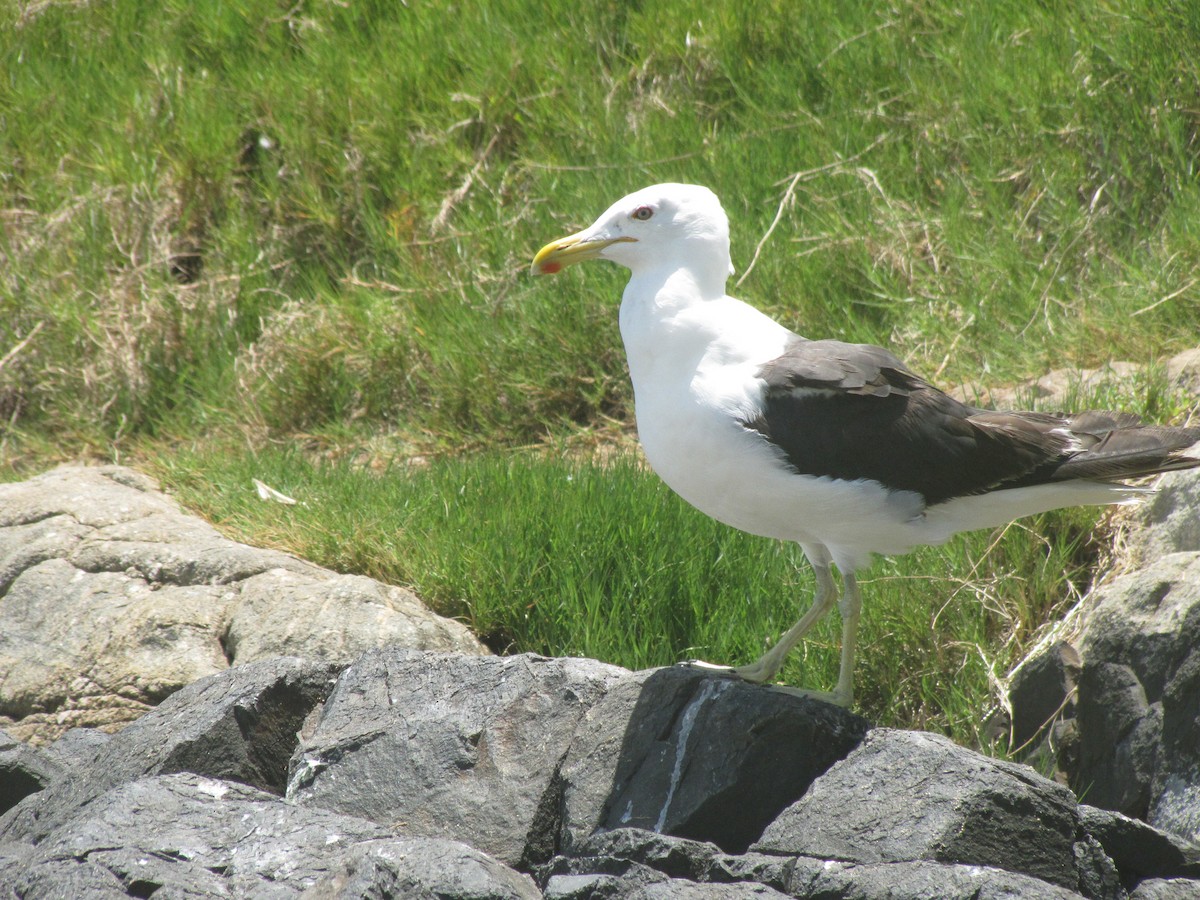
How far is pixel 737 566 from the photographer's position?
4996mm

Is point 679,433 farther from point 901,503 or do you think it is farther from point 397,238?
point 397,238

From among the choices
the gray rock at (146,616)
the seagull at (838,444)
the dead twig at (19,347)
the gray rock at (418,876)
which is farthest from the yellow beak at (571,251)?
the dead twig at (19,347)

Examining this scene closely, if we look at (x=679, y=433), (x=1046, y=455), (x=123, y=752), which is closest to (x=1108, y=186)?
(x=1046, y=455)

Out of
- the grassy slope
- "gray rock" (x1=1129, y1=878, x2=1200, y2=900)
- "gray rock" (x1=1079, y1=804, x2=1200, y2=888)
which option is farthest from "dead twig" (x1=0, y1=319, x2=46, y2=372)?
"gray rock" (x1=1129, y1=878, x2=1200, y2=900)

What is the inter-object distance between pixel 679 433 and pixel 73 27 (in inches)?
322

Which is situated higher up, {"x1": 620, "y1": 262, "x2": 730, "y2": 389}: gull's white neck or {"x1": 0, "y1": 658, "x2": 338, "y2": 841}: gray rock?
{"x1": 620, "y1": 262, "x2": 730, "y2": 389}: gull's white neck

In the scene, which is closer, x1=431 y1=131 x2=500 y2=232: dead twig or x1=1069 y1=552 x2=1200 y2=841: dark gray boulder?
x1=1069 y1=552 x2=1200 y2=841: dark gray boulder

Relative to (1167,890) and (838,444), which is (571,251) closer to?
(838,444)

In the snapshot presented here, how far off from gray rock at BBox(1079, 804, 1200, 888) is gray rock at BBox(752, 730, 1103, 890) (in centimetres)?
8

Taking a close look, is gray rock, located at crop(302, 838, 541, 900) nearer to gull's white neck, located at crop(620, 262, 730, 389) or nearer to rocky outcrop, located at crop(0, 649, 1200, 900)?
rocky outcrop, located at crop(0, 649, 1200, 900)

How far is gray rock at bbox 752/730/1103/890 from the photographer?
280 cm

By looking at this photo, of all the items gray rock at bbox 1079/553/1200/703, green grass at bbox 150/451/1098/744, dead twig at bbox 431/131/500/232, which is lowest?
green grass at bbox 150/451/1098/744

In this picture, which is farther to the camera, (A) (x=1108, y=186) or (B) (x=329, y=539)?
(A) (x=1108, y=186)

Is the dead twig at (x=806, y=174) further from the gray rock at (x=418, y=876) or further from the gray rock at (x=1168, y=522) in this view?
the gray rock at (x=418, y=876)
